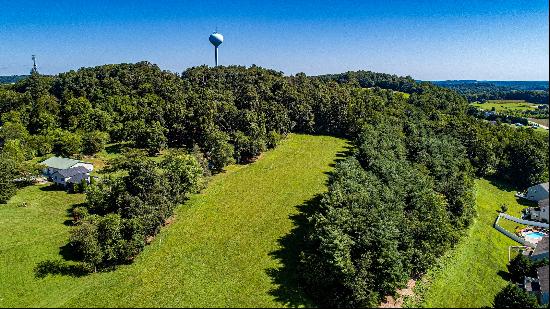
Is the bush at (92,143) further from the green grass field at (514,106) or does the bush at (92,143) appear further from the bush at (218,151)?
the green grass field at (514,106)

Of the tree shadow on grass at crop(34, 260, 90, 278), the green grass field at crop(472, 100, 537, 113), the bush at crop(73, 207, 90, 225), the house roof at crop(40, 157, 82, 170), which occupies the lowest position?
the tree shadow on grass at crop(34, 260, 90, 278)

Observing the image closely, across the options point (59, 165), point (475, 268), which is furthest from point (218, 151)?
point (475, 268)

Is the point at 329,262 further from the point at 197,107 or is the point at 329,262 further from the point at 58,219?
the point at 197,107

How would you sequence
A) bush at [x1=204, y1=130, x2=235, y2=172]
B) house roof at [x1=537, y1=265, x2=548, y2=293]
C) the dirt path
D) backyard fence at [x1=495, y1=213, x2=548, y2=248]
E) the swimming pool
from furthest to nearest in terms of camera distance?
bush at [x1=204, y1=130, x2=235, y2=172] → the swimming pool → backyard fence at [x1=495, y1=213, x2=548, y2=248] → house roof at [x1=537, y1=265, x2=548, y2=293] → the dirt path

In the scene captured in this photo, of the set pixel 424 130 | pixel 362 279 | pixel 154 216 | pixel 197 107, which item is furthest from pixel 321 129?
pixel 362 279

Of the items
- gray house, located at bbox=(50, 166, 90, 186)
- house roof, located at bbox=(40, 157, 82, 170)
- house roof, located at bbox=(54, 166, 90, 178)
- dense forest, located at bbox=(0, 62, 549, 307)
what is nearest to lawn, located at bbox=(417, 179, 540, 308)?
dense forest, located at bbox=(0, 62, 549, 307)

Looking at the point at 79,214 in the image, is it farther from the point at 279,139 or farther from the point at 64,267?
the point at 279,139

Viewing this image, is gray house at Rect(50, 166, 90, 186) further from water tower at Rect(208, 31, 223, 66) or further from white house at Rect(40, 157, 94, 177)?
water tower at Rect(208, 31, 223, 66)

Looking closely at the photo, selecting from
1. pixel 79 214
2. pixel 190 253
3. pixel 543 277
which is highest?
pixel 79 214
